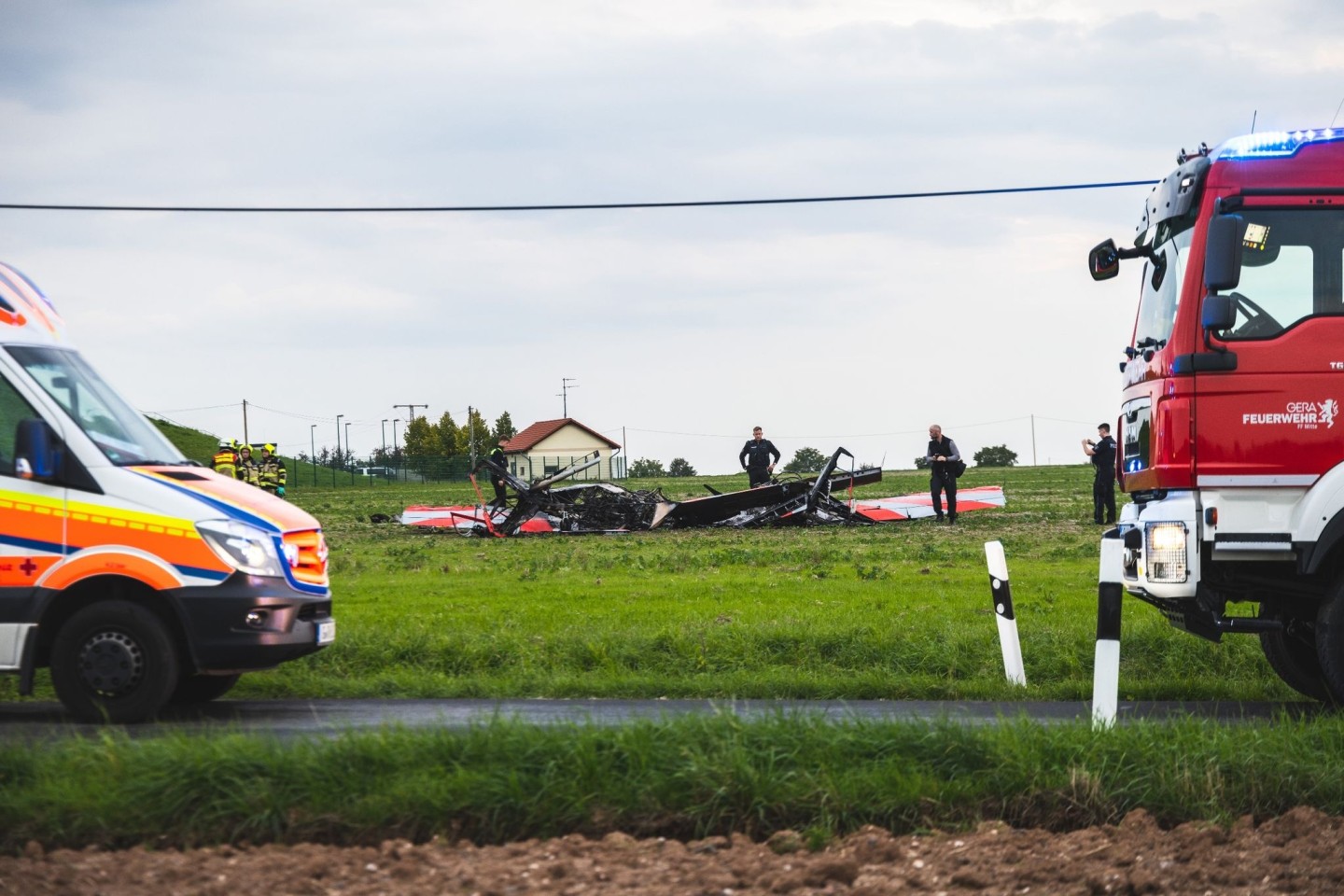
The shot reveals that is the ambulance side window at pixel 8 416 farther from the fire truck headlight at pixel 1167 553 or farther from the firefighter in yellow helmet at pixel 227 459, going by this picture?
the firefighter in yellow helmet at pixel 227 459

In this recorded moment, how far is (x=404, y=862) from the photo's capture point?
16.4 ft

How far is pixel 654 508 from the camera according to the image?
86.5 feet

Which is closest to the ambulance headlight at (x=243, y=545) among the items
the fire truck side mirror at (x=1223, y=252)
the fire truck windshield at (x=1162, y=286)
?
the fire truck windshield at (x=1162, y=286)

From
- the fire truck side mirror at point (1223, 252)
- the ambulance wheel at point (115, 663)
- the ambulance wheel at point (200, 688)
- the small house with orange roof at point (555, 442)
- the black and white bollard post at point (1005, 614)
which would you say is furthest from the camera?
the small house with orange roof at point (555, 442)

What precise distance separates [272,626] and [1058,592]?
28.4 feet

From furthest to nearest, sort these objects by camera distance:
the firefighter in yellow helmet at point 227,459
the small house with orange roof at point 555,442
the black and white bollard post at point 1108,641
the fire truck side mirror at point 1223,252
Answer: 1. the small house with orange roof at point 555,442
2. the firefighter in yellow helmet at point 227,459
3. the fire truck side mirror at point 1223,252
4. the black and white bollard post at point 1108,641

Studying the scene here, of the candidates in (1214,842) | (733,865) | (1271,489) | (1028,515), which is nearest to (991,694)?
(1271,489)

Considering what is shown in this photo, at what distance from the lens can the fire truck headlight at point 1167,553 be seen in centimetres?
844

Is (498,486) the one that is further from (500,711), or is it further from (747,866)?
(747,866)

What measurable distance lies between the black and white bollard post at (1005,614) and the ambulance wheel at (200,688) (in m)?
5.00

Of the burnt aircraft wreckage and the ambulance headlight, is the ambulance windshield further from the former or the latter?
the burnt aircraft wreckage

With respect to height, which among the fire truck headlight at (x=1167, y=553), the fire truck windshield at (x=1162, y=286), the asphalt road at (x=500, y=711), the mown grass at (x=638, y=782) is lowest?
the asphalt road at (x=500, y=711)

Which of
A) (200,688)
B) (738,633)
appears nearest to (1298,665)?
(738,633)

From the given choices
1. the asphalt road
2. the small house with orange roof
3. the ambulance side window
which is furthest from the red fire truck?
the small house with orange roof
